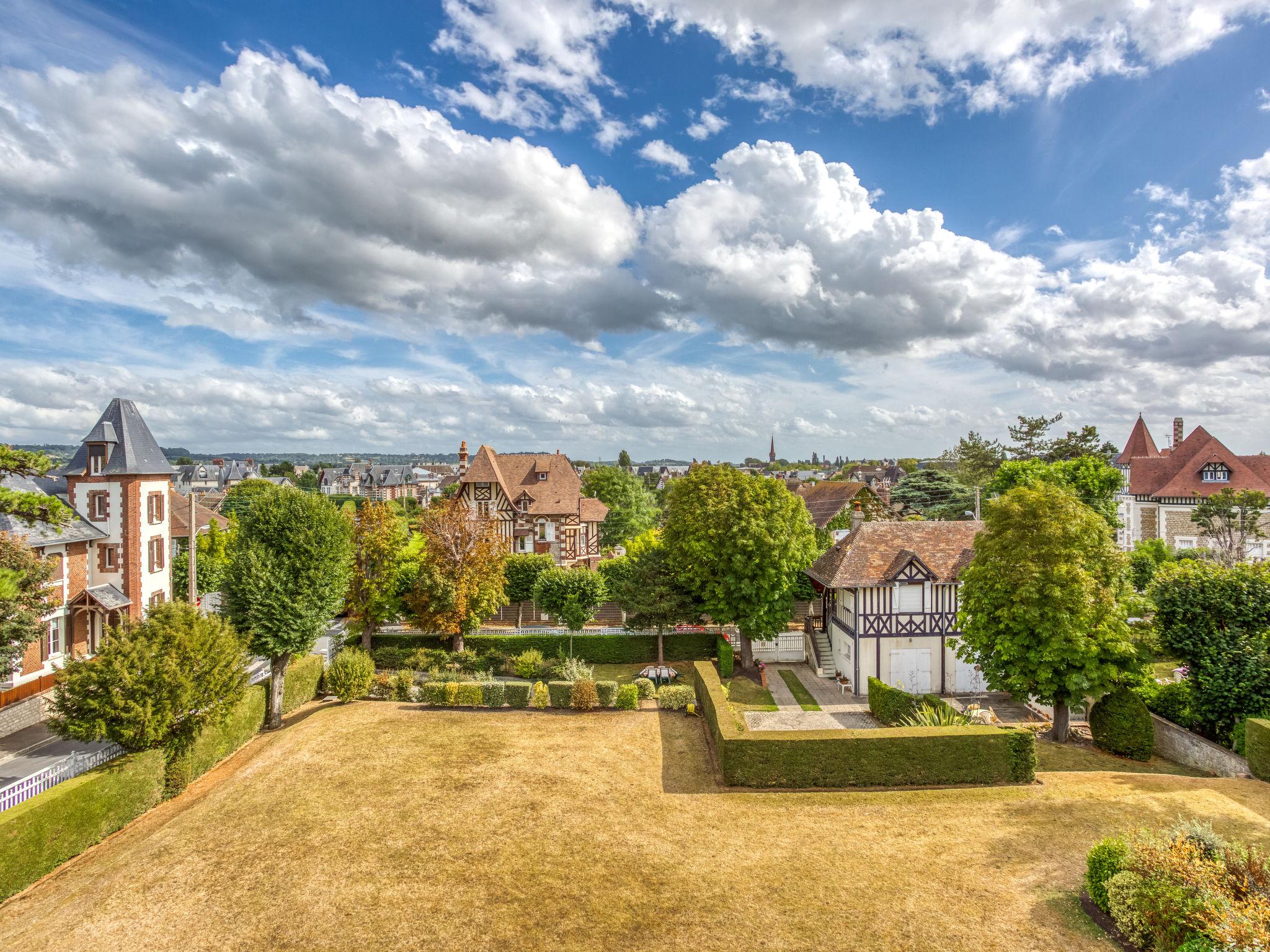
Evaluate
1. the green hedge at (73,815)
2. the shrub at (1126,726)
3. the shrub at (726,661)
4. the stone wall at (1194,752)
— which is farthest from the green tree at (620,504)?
the green hedge at (73,815)

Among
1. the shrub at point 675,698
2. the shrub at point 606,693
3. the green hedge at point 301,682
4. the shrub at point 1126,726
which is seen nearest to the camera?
the shrub at point 1126,726

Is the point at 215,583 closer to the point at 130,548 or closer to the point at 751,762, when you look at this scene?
the point at 130,548

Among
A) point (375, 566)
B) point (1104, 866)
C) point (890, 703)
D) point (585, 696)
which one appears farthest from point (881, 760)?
point (375, 566)

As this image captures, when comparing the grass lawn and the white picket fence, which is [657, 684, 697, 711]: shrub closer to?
the grass lawn

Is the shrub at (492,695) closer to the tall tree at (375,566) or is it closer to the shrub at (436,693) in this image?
the shrub at (436,693)

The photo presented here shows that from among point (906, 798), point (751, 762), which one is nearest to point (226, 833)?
point (751, 762)

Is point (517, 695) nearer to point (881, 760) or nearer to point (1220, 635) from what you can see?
point (881, 760)
